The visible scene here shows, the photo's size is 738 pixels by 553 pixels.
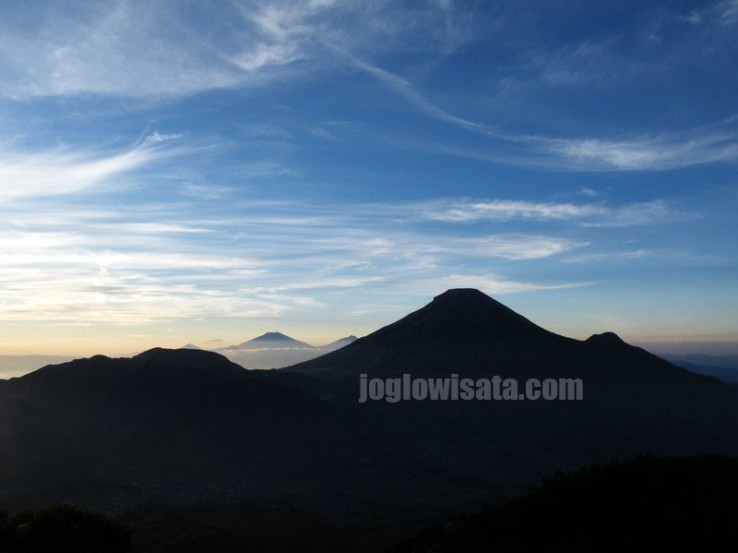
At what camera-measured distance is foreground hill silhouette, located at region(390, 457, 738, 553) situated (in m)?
25.1

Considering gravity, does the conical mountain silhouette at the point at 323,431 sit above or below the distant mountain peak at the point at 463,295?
below

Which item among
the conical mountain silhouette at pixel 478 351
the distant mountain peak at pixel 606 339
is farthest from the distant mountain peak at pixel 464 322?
the distant mountain peak at pixel 606 339

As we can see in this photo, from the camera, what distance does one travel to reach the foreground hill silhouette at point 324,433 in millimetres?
72000

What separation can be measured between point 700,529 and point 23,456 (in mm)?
83948

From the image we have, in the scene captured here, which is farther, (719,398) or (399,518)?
(719,398)

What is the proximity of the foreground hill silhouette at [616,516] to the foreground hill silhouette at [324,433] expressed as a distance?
30.5 meters

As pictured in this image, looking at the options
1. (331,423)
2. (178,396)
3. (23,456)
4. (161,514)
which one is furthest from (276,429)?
(161,514)

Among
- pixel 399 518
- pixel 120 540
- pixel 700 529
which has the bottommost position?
pixel 399 518

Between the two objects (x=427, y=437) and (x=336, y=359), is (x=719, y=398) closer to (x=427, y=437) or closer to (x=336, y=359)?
(x=427, y=437)

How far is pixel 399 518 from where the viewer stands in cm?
6056

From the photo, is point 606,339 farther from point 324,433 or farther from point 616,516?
point 616,516

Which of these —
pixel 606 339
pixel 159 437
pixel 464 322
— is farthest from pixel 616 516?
pixel 606 339

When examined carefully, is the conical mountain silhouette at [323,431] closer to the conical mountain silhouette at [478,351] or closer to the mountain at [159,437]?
the mountain at [159,437]

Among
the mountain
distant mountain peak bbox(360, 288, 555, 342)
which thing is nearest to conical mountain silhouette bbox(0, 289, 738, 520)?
the mountain
